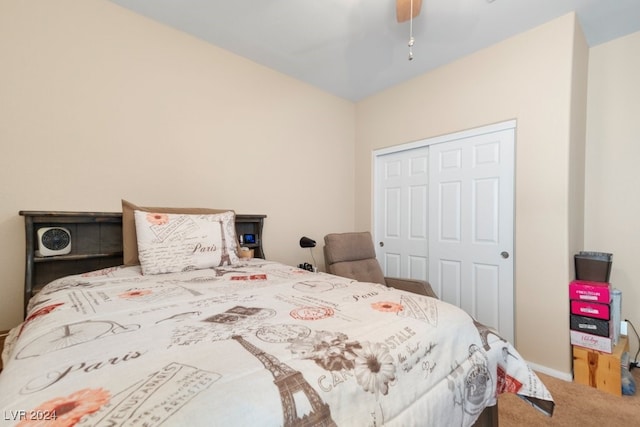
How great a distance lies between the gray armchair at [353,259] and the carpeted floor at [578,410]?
35.4 inches

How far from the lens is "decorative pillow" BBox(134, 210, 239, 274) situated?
5.06ft

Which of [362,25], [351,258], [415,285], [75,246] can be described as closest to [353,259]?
[351,258]

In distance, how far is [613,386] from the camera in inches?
70.7

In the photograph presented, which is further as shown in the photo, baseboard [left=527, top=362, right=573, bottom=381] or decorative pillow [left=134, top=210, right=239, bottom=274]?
baseboard [left=527, top=362, right=573, bottom=381]

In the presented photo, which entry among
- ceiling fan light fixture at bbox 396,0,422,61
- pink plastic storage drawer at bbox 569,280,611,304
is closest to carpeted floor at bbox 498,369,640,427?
pink plastic storage drawer at bbox 569,280,611,304

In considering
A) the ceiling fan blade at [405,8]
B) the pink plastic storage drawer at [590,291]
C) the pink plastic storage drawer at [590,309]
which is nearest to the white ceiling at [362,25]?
the ceiling fan blade at [405,8]

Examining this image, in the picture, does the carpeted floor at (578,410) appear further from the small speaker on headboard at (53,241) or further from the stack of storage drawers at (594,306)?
the small speaker on headboard at (53,241)

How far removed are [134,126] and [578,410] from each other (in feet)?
11.2

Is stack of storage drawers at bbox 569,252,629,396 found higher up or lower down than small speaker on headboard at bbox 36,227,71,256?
lower down

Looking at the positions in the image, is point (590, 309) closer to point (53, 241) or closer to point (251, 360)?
point (251, 360)

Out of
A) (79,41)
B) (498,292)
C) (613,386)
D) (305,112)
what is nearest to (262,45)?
(305,112)

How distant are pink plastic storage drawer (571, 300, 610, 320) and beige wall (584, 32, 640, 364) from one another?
1.92 ft

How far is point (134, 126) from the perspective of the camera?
1.99m

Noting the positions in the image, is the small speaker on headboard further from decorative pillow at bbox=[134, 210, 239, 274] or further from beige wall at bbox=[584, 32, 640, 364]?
beige wall at bbox=[584, 32, 640, 364]
